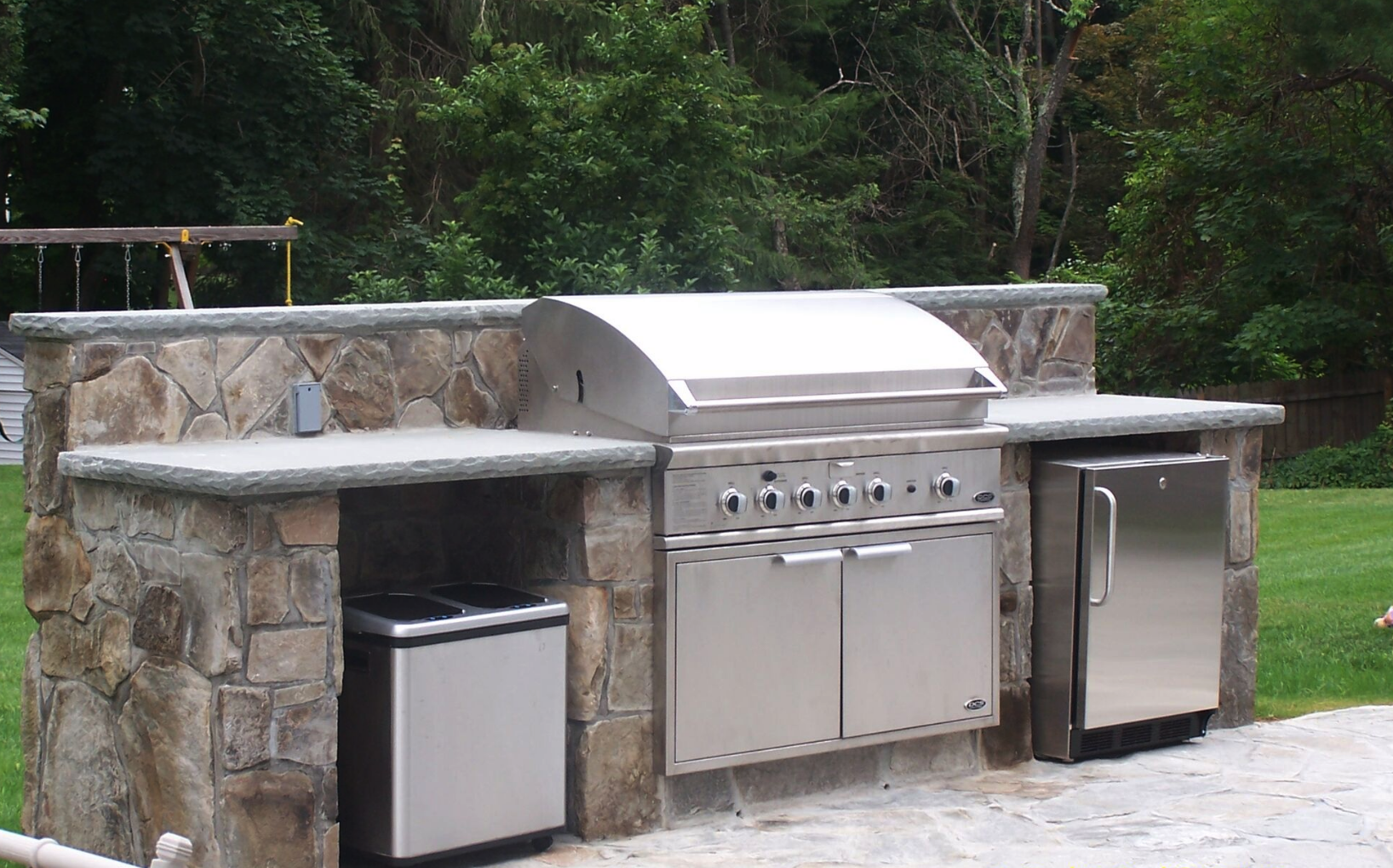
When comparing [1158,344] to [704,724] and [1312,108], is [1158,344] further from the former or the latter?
[704,724]

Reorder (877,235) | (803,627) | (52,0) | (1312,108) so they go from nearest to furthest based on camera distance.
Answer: (803,627) < (1312,108) < (52,0) < (877,235)

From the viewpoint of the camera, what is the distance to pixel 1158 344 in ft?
66.0

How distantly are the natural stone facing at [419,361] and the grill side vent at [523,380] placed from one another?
236 mm

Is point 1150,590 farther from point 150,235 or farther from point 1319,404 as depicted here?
point 1319,404

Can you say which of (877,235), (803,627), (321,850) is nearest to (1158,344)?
(877,235)

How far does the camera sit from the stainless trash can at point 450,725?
455 cm

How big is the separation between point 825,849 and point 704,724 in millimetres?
502

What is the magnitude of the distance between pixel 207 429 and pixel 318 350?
0.41m

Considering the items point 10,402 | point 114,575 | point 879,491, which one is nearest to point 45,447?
point 114,575

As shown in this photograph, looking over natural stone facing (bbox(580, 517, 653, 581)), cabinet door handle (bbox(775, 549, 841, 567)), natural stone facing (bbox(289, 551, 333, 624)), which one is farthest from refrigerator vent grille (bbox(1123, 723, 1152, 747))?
natural stone facing (bbox(289, 551, 333, 624))

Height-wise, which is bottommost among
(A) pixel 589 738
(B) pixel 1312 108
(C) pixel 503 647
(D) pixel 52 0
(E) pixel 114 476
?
(A) pixel 589 738

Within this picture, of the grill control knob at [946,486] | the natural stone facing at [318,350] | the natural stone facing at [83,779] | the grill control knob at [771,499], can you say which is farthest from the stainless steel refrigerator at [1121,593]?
the natural stone facing at [83,779]

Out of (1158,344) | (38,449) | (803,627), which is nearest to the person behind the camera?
(38,449)

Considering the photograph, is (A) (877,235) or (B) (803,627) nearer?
(B) (803,627)
